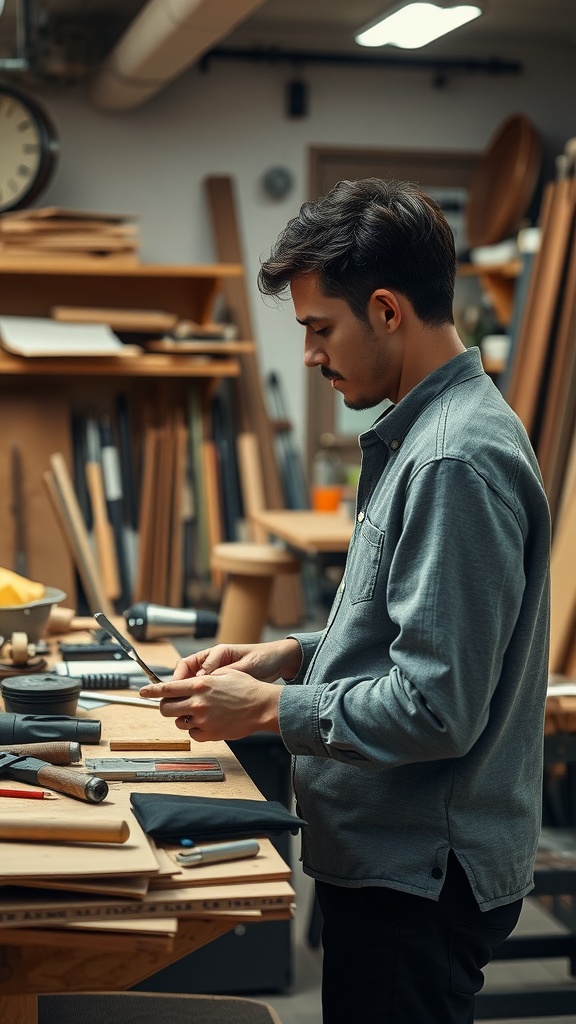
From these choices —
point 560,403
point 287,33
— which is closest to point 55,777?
point 560,403

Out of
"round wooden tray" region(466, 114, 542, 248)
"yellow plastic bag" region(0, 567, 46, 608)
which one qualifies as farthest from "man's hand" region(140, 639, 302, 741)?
Result: "round wooden tray" region(466, 114, 542, 248)

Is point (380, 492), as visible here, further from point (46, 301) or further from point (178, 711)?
point (46, 301)

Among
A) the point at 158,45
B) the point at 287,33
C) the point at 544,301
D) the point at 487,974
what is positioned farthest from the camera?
the point at 287,33

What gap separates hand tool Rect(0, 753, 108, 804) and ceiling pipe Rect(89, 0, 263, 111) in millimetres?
3117

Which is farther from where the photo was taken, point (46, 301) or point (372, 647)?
point (46, 301)

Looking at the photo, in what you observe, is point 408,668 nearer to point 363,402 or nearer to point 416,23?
point 363,402

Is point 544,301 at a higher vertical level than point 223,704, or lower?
higher

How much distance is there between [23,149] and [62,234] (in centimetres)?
45

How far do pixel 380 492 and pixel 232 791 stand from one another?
46 cm

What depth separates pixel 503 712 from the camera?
141cm

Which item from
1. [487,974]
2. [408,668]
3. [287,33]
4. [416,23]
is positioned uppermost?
[287,33]

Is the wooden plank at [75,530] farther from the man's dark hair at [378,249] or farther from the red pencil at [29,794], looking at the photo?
the man's dark hair at [378,249]

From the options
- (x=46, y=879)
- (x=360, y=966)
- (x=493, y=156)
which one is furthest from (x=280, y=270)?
(x=493, y=156)

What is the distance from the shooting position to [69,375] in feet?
19.0
